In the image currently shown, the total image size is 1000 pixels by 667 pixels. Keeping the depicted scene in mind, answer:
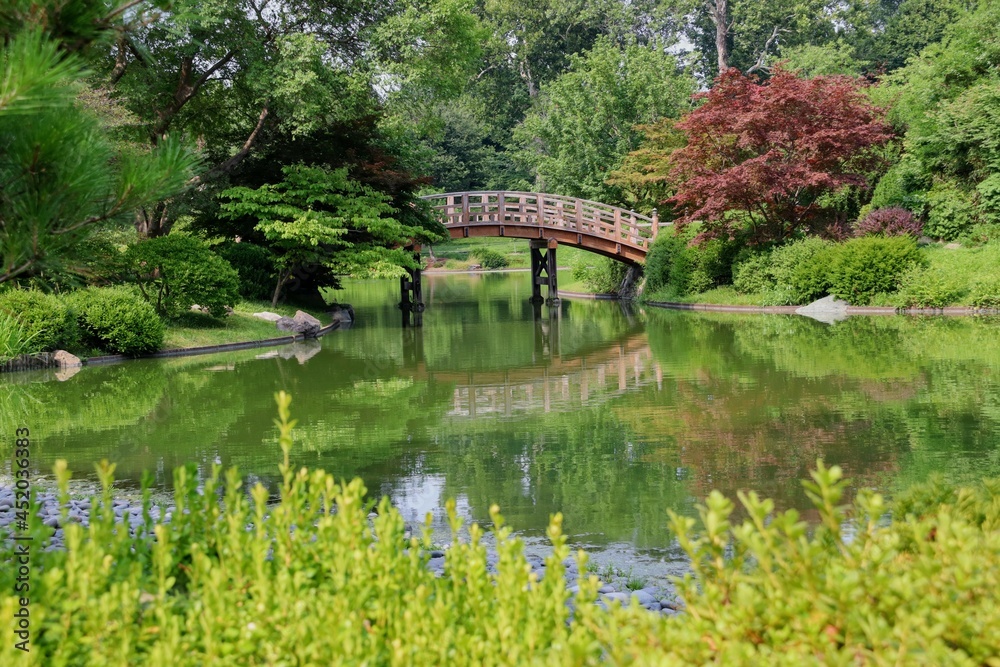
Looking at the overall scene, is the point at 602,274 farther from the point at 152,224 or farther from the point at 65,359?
the point at 65,359

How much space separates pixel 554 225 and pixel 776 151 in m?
7.23

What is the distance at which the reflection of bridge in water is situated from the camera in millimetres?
11672

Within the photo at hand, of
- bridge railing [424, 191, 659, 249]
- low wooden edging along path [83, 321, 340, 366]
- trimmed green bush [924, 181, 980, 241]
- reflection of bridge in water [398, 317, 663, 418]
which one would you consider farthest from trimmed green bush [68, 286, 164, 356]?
trimmed green bush [924, 181, 980, 241]

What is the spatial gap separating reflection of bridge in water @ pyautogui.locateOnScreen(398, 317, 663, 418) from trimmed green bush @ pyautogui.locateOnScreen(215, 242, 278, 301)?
19.9ft

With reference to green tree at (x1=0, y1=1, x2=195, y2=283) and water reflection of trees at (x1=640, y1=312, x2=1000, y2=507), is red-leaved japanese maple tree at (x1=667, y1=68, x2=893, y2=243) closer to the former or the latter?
water reflection of trees at (x1=640, y1=312, x2=1000, y2=507)

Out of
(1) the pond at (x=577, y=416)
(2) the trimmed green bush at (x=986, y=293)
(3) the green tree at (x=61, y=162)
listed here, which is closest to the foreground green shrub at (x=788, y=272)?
(2) the trimmed green bush at (x=986, y=293)

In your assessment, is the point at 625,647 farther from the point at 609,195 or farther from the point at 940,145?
the point at 609,195

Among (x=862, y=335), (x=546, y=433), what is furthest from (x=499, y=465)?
(x=862, y=335)

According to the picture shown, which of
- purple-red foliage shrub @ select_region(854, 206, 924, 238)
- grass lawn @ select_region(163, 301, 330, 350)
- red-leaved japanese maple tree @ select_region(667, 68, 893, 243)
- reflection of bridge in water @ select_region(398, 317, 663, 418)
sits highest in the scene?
red-leaved japanese maple tree @ select_region(667, 68, 893, 243)

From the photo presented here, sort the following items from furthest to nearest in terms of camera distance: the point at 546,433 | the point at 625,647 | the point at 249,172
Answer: the point at 249,172 < the point at 546,433 < the point at 625,647

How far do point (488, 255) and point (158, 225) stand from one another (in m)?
31.9

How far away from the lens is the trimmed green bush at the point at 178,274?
1814 centimetres

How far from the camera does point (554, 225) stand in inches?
1119

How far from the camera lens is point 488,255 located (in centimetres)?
5359
